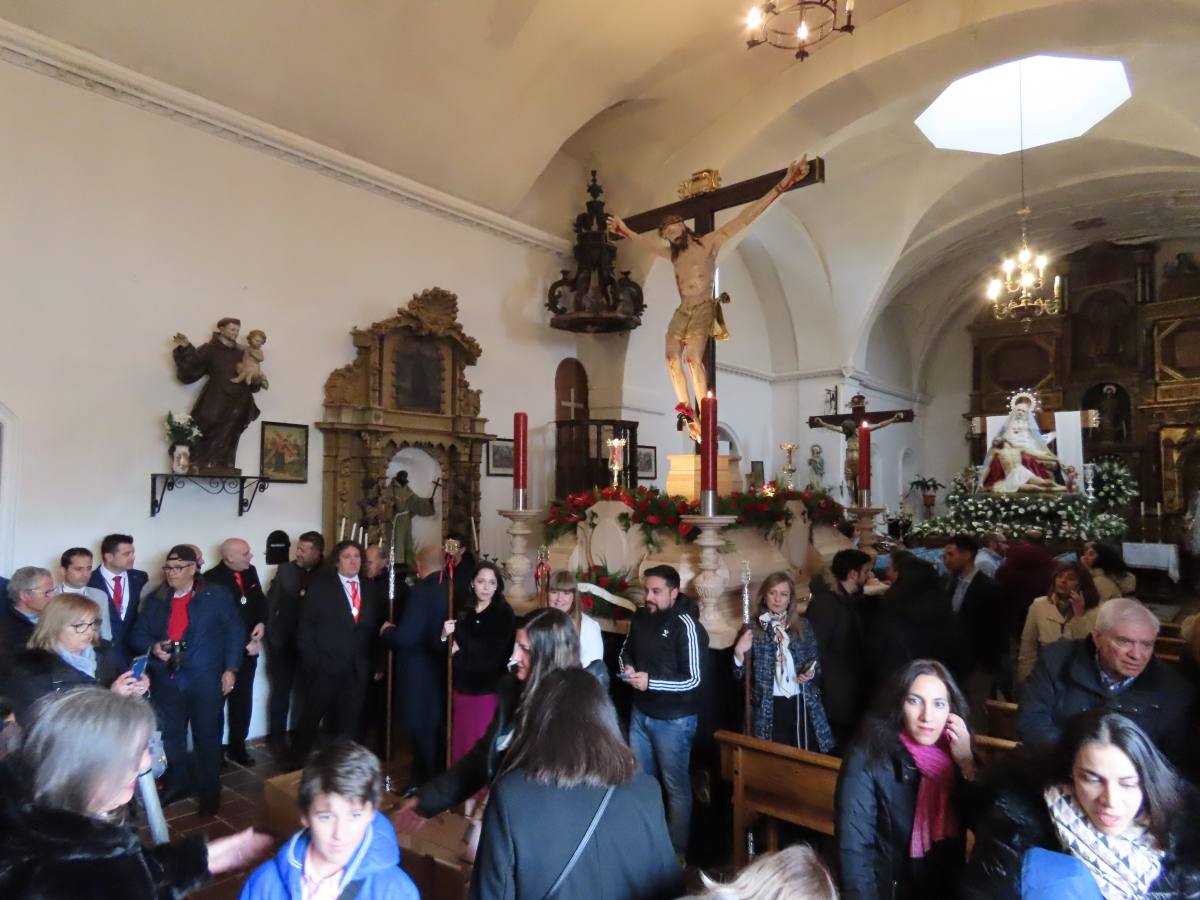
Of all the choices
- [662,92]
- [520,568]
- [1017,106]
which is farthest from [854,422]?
[520,568]

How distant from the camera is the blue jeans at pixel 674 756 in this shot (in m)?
3.64

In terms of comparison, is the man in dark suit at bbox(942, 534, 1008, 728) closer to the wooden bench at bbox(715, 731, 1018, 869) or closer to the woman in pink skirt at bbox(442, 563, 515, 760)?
the wooden bench at bbox(715, 731, 1018, 869)

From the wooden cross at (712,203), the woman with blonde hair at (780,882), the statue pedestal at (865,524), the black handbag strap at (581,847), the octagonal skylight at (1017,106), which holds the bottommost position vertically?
the black handbag strap at (581,847)

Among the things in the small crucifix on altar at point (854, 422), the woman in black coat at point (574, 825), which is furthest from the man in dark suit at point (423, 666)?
the small crucifix on altar at point (854, 422)

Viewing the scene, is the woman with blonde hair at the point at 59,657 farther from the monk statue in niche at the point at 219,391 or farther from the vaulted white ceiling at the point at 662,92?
the vaulted white ceiling at the point at 662,92

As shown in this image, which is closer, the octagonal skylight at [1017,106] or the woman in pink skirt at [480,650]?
the woman in pink skirt at [480,650]

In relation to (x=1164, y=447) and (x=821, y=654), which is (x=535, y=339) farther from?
(x=1164, y=447)

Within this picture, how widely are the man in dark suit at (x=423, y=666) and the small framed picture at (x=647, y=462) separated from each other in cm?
554

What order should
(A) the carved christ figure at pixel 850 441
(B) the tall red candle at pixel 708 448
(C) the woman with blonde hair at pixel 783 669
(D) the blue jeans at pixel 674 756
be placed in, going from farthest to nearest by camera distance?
1. (A) the carved christ figure at pixel 850 441
2. (B) the tall red candle at pixel 708 448
3. (C) the woman with blonde hair at pixel 783 669
4. (D) the blue jeans at pixel 674 756

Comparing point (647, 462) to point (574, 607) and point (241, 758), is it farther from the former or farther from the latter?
point (574, 607)

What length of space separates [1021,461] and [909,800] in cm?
Answer: 1115

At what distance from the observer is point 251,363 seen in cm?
614

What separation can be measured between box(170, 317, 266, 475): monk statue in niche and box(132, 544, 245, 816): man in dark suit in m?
1.77

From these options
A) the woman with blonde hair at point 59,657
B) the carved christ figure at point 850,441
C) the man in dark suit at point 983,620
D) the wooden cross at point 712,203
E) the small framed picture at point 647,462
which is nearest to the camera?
the woman with blonde hair at point 59,657
